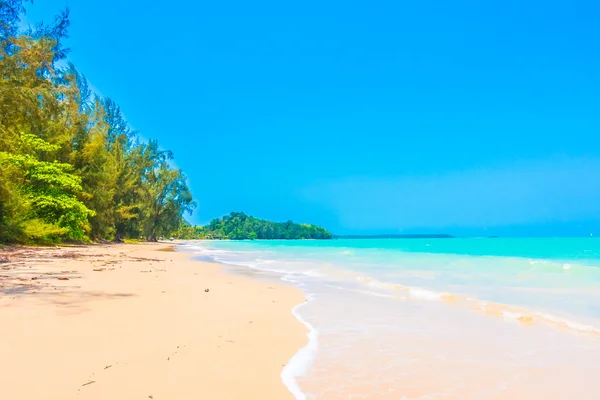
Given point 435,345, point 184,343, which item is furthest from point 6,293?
point 435,345

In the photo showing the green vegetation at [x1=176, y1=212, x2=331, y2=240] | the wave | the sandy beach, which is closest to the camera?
the sandy beach

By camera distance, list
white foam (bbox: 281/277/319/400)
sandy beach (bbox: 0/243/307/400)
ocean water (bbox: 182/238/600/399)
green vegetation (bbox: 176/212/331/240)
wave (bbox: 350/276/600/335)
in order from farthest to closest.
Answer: green vegetation (bbox: 176/212/331/240) < wave (bbox: 350/276/600/335) < ocean water (bbox: 182/238/600/399) < white foam (bbox: 281/277/319/400) < sandy beach (bbox: 0/243/307/400)

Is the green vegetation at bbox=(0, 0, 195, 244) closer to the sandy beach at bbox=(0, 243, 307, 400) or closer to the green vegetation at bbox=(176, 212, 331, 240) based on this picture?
the sandy beach at bbox=(0, 243, 307, 400)

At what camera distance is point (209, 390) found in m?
3.12

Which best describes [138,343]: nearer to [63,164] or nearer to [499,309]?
[499,309]

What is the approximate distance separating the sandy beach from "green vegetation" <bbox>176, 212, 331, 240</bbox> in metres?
136

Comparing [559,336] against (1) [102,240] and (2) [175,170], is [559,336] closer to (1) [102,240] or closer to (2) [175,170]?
(1) [102,240]

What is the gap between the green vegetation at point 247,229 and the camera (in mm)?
153750

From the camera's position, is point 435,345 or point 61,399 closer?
point 61,399

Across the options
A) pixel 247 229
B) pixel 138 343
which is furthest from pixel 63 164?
pixel 247 229

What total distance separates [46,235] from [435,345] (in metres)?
23.1

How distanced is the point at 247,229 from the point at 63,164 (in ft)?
434

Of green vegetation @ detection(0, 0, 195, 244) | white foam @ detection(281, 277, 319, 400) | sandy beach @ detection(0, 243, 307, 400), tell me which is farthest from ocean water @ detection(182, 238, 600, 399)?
green vegetation @ detection(0, 0, 195, 244)

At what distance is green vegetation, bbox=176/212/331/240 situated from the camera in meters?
154
